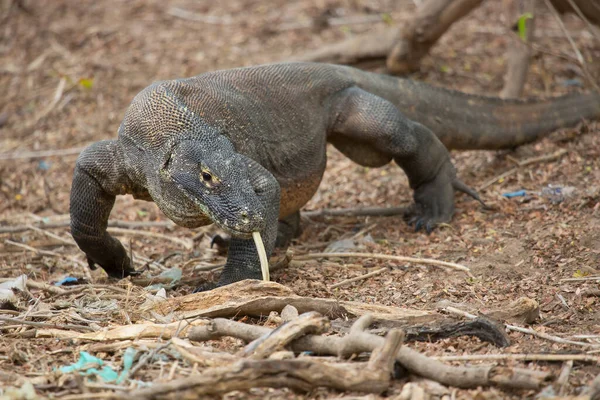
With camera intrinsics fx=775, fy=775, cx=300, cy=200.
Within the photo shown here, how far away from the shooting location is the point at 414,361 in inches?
136

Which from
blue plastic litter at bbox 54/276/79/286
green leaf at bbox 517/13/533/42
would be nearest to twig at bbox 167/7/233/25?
green leaf at bbox 517/13/533/42

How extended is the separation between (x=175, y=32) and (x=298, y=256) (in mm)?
6682

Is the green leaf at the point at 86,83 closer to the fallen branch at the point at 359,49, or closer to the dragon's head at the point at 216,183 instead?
the fallen branch at the point at 359,49

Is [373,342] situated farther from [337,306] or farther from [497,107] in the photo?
[497,107]

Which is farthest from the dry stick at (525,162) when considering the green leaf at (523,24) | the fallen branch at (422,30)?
the fallen branch at (422,30)

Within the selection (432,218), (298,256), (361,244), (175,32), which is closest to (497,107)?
(432,218)

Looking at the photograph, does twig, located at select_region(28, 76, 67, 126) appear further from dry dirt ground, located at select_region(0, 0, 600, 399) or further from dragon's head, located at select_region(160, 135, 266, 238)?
dragon's head, located at select_region(160, 135, 266, 238)

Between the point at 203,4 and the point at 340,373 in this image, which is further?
the point at 203,4

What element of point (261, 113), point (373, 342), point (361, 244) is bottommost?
point (361, 244)

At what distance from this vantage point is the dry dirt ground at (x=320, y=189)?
4.42m

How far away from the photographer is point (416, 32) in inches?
335

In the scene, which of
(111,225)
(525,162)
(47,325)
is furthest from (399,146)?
(47,325)

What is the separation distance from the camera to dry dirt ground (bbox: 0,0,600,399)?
4.42m

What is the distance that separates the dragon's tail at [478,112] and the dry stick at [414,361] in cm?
318
